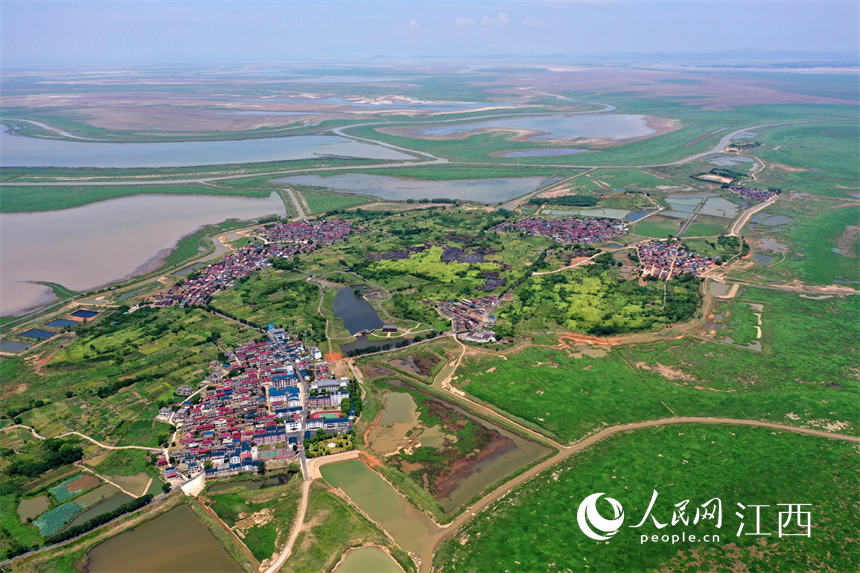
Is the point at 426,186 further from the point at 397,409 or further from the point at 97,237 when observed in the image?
the point at 397,409

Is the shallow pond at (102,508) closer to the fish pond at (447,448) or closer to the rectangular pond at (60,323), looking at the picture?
the fish pond at (447,448)

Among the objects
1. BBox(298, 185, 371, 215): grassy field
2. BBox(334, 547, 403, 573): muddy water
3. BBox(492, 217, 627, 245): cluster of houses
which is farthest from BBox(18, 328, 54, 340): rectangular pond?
BBox(492, 217, 627, 245): cluster of houses

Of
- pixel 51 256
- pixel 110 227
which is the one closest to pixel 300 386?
pixel 51 256

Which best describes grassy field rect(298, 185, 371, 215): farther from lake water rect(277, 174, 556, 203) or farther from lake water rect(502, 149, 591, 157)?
lake water rect(502, 149, 591, 157)

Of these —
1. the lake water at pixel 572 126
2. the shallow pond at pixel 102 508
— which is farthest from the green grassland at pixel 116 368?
the lake water at pixel 572 126

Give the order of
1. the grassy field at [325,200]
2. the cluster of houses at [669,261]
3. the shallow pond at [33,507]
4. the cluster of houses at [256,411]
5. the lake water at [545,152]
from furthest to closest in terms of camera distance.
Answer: the lake water at [545,152]
the grassy field at [325,200]
the cluster of houses at [669,261]
the cluster of houses at [256,411]
the shallow pond at [33,507]

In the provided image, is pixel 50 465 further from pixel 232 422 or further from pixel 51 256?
pixel 51 256
